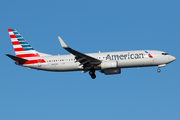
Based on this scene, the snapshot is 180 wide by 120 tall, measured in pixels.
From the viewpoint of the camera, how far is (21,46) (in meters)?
50.2

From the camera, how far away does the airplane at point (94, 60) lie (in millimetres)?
45375

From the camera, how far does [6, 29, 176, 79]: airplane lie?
149 feet

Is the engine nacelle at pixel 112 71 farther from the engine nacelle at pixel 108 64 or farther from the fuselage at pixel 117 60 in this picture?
the engine nacelle at pixel 108 64

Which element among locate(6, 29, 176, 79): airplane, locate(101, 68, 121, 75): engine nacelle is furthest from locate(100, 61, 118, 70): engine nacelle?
locate(101, 68, 121, 75): engine nacelle

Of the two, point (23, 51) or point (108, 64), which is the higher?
point (23, 51)

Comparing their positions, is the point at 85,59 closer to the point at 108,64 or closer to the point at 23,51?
the point at 108,64

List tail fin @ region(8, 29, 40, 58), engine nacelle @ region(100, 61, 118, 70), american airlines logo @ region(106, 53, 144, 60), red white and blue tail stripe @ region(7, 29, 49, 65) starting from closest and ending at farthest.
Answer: engine nacelle @ region(100, 61, 118, 70) → american airlines logo @ region(106, 53, 144, 60) → red white and blue tail stripe @ region(7, 29, 49, 65) → tail fin @ region(8, 29, 40, 58)

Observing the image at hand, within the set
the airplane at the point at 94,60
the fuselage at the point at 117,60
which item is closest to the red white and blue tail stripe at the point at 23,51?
the airplane at the point at 94,60

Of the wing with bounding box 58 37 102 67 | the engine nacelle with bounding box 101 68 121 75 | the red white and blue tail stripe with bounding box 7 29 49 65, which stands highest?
the red white and blue tail stripe with bounding box 7 29 49 65

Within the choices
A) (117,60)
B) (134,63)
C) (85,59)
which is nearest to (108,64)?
(117,60)

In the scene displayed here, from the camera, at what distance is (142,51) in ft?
153

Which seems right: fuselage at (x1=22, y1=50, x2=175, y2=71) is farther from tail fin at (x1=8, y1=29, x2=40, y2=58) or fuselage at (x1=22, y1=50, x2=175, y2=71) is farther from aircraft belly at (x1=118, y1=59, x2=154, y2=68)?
tail fin at (x1=8, y1=29, x2=40, y2=58)

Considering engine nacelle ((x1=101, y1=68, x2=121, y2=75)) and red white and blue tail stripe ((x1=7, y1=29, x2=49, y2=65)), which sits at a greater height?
red white and blue tail stripe ((x1=7, y1=29, x2=49, y2=65))

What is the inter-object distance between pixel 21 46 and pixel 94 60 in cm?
1345
